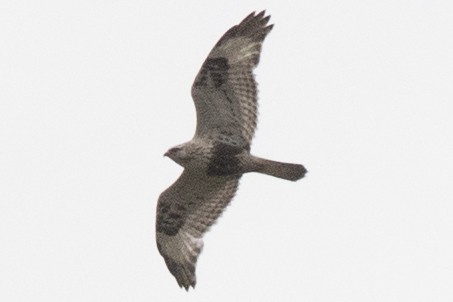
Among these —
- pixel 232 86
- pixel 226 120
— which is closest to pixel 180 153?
pixel 226 120

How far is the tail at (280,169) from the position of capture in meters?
15.7

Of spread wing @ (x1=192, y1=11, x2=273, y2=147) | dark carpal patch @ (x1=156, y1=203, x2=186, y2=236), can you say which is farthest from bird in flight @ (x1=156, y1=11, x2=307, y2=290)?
dark carpal patch @ (x1=156, y1=203, x2=186, y2=236)

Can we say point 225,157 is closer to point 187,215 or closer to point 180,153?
point 180,153

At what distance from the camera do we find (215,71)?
1587 cm

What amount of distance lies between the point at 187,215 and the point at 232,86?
1817 mm

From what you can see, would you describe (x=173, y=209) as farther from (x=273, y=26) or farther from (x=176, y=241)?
(x=273, y=26)

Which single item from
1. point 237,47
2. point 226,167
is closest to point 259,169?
point 226,167

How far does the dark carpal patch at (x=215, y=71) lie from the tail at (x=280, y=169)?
3.33ft

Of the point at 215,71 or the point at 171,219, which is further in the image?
the point at 171,219

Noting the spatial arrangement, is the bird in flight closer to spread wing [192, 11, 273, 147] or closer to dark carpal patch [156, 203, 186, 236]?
spread wing [192, 11, 273, 147]

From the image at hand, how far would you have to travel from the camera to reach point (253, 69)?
627 inches

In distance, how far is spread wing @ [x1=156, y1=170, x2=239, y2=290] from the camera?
1648 cm

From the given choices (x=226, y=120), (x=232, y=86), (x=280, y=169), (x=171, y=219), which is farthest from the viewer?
(x=171, y=219)

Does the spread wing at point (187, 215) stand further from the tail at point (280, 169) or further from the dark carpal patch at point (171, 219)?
the tail at point (280, 169)
